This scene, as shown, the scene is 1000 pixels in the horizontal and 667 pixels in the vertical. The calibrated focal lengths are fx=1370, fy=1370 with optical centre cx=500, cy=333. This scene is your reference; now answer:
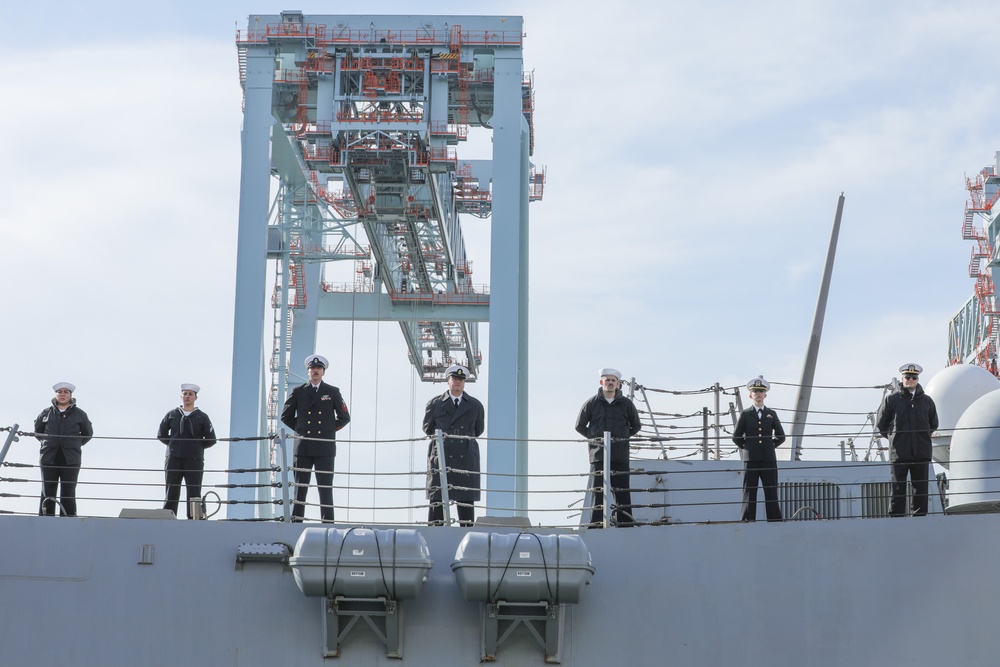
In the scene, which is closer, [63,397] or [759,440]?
[759,440]

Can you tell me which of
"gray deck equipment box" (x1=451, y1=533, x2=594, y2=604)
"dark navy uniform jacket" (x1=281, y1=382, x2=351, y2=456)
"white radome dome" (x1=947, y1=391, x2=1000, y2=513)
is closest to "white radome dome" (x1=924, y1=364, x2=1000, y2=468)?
"white radome dome" (x1=947, y1=391, x2=1000, y2=513)

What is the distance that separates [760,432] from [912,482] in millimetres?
1140

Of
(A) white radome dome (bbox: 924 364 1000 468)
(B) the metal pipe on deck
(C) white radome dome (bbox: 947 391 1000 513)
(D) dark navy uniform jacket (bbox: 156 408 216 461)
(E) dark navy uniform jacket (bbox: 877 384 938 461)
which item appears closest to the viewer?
(C) white radome dome (bbox: 947 391 1000 513)

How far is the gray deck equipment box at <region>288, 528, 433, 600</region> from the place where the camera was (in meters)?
8.93

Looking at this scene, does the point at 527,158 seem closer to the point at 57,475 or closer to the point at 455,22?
the point at 455,22

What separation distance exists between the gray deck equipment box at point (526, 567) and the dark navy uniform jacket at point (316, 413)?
186cm

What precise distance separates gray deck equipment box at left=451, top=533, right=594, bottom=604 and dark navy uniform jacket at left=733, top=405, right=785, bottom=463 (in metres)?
1.88

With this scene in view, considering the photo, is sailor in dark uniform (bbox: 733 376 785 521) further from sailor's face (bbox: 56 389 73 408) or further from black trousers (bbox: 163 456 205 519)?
sailor's face (bbox: 56 389 73 408)

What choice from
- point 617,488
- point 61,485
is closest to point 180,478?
point 61,485

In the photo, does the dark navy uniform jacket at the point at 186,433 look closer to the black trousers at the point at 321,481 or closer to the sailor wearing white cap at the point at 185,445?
the sailor wearing white cap at the point at 185,445

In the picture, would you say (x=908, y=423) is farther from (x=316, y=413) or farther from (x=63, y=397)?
(x=63, y=397)

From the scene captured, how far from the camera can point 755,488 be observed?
395 inches

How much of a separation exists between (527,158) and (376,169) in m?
3.50

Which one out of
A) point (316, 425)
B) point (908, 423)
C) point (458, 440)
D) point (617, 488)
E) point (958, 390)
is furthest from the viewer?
point (958, 390)
